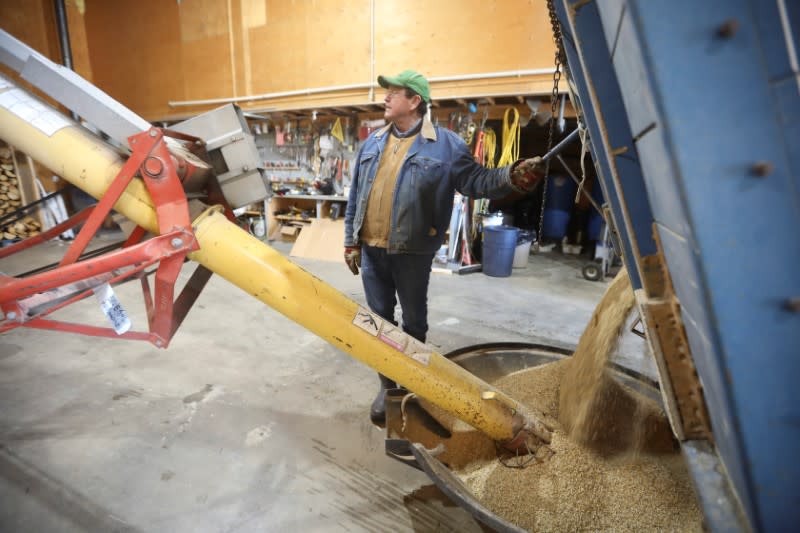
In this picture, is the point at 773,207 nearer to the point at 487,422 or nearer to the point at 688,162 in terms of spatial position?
the point at 688,162

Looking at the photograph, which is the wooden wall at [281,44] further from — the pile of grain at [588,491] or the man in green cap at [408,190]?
the pile of grain at [588,491]

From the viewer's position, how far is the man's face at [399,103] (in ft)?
5.74

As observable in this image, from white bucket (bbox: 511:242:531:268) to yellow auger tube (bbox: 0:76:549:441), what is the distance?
154 inches

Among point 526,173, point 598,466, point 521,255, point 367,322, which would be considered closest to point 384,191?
point 526,173

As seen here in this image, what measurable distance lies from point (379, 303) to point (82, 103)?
4.64 ft

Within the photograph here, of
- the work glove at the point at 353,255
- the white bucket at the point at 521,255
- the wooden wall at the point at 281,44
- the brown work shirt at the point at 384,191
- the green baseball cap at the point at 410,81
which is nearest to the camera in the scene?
the green baseball cap at the point at 410,81

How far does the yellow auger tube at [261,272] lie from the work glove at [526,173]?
753mm

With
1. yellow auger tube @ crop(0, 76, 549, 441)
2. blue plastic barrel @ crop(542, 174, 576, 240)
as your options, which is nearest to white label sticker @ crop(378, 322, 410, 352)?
yellow auger tube @ crop(0, 76, 549, 441)

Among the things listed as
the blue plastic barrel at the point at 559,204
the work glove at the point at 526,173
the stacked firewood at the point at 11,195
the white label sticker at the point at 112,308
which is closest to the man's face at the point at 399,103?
the work glove at the point at 526,173

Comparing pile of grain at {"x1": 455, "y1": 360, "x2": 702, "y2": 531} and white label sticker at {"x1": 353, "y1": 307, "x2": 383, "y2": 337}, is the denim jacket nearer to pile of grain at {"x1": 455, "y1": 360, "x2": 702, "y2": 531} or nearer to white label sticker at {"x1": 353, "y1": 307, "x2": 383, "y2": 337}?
white label sticker at {"x1": 353, "y1": 307, "x2": 383, "y2": 337}

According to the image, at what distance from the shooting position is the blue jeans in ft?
6.11

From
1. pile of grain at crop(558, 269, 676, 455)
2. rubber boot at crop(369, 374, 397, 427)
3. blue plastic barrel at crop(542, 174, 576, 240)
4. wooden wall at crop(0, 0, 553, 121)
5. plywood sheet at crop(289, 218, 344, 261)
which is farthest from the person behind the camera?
blue plastic barrel at crop(542, 174, 576, 240)

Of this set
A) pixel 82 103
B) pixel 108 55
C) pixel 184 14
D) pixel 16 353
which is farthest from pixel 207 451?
pixel 108 55

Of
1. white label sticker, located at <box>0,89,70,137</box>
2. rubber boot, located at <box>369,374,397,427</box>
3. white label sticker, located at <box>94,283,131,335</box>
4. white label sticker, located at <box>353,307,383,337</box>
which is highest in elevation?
white label sticker, located at <box>0,89,70,137</box>
